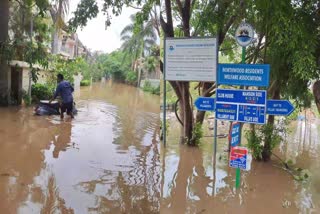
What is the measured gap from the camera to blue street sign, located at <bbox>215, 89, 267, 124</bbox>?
4934mm

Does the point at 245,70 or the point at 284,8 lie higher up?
the point at 284,8

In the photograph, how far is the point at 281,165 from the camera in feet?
23.9

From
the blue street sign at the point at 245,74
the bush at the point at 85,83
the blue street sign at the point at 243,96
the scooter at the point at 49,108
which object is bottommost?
the scooter at the point at 49,108

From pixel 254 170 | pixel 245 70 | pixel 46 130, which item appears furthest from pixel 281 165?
pixel 46 130

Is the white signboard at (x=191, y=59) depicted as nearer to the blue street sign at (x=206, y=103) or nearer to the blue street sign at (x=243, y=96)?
the blue street sign at (x=206, y=103)

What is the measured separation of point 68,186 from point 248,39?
3305 mm

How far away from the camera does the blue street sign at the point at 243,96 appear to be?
4938 millimetres

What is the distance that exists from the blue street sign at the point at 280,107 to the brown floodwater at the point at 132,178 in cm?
124

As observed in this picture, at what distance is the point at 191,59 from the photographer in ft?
23.1

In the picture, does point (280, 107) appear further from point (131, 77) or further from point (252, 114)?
point (131, 77)

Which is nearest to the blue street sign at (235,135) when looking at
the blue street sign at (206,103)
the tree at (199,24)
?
the blue street sign at (206,103)

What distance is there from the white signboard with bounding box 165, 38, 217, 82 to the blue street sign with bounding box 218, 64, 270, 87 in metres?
1.38

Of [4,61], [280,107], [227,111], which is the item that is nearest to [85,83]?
[4,61]

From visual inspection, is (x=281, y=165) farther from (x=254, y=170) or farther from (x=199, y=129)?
(x=199, y=129)
